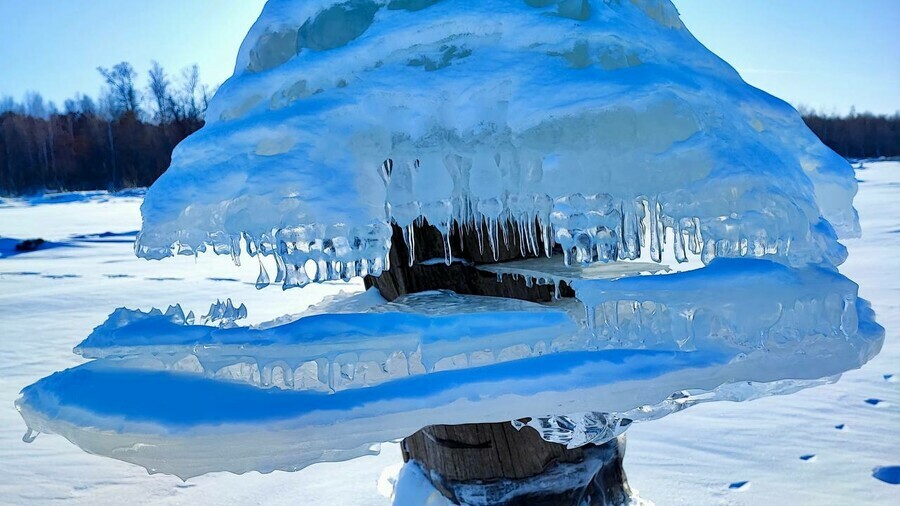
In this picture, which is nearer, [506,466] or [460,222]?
[460,222]

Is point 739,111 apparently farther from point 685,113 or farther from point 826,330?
point 826,330

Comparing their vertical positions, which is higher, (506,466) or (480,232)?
(480,232)

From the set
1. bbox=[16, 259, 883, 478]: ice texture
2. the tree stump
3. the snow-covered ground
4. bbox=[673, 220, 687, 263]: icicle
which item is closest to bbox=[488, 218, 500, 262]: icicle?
the tree stump

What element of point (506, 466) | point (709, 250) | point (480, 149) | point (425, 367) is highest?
point (480, 149)

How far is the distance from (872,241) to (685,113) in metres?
8.38

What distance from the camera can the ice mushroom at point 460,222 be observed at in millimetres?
780

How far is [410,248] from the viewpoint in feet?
3.25

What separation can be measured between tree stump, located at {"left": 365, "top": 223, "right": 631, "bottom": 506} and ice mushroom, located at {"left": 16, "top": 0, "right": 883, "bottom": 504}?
12cm

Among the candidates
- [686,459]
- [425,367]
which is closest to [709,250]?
[425,367]

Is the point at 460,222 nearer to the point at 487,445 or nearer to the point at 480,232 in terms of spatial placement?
the point at 480,232

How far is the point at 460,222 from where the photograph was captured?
2.92 ft

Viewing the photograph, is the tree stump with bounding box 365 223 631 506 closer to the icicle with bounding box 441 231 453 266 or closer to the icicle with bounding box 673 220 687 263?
the icicle with bounding box 441 231 453 266

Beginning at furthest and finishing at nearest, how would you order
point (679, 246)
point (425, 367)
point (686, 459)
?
point (686, 459) → point (679, 246) → point (425, 367)

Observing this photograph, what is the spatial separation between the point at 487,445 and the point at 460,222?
0.37 meters
